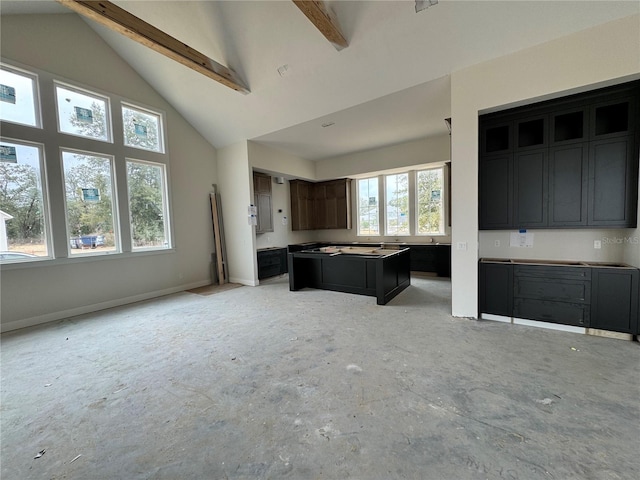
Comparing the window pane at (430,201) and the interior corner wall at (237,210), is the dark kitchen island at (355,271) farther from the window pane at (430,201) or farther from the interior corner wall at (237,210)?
the window pane at (430,201)

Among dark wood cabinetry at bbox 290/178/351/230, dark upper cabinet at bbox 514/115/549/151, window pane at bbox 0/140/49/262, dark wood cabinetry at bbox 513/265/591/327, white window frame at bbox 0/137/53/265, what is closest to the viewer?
dark wood cabinetry at bbox 513/265/591/327

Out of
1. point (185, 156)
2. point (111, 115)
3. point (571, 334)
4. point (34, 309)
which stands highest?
point (111, 115)

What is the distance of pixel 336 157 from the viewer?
7.50 metres

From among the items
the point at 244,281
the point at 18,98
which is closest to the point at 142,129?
the point at 18,98

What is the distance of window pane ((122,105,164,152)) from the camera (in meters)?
5.00

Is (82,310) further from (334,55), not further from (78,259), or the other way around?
(334,55)

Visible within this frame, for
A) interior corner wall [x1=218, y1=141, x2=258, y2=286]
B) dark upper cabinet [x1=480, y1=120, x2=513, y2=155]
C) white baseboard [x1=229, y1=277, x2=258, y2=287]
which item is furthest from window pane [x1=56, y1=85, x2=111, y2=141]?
dark upper cabinet [x1=480, y1=120, x2=513, y2=155]

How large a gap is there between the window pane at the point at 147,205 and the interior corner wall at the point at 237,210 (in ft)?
4.34

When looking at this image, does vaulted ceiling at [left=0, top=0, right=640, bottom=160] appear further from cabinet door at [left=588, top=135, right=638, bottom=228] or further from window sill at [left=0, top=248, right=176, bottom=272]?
window sill at [left=0, top=248, right=176, bottom=272]

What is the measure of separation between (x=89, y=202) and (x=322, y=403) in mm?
5099

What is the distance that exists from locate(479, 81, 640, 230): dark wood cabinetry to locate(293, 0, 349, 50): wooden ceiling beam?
2.25 metres

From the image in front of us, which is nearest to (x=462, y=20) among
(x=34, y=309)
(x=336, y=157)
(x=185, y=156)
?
(x=336, y=157)

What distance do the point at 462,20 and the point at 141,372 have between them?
503 centimetres

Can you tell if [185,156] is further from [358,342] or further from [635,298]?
[635,298]
